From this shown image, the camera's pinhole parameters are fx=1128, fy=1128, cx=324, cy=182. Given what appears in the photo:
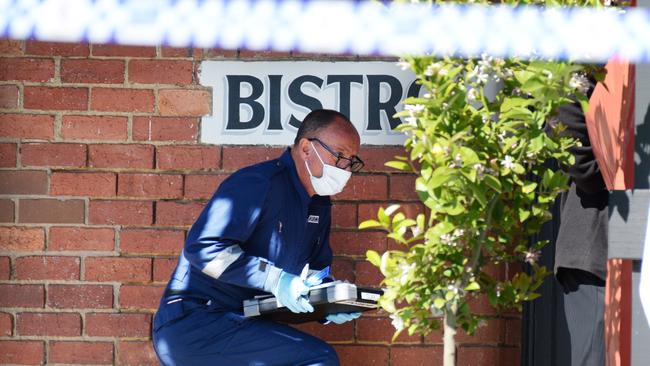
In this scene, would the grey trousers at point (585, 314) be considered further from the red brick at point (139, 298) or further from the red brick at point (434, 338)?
the red brick at point (139, 298)

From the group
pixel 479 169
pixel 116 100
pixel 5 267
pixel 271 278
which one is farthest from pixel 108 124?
pixel 479 169

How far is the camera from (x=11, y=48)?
477 cm

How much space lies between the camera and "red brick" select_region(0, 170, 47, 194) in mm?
4754

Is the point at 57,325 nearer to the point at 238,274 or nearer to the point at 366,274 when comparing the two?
the point at 238,274

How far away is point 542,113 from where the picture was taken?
312 cm

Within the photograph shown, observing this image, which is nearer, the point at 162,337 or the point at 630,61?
the point at 630,61

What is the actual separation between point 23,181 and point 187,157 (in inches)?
27.5

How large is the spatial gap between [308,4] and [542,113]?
48.6 inches

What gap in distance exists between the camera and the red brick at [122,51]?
4750mm

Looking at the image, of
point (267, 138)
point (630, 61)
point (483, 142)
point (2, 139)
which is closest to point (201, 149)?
point (267, 138)

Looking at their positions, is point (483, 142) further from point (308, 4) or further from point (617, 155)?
point (308, 4)

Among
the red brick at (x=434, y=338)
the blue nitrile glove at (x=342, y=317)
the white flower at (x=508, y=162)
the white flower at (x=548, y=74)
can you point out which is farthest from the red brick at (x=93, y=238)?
the white flower at (x=548, y=74)

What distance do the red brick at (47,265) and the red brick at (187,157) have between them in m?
0.56

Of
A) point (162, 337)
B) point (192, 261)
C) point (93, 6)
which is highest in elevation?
point (93, 6)
